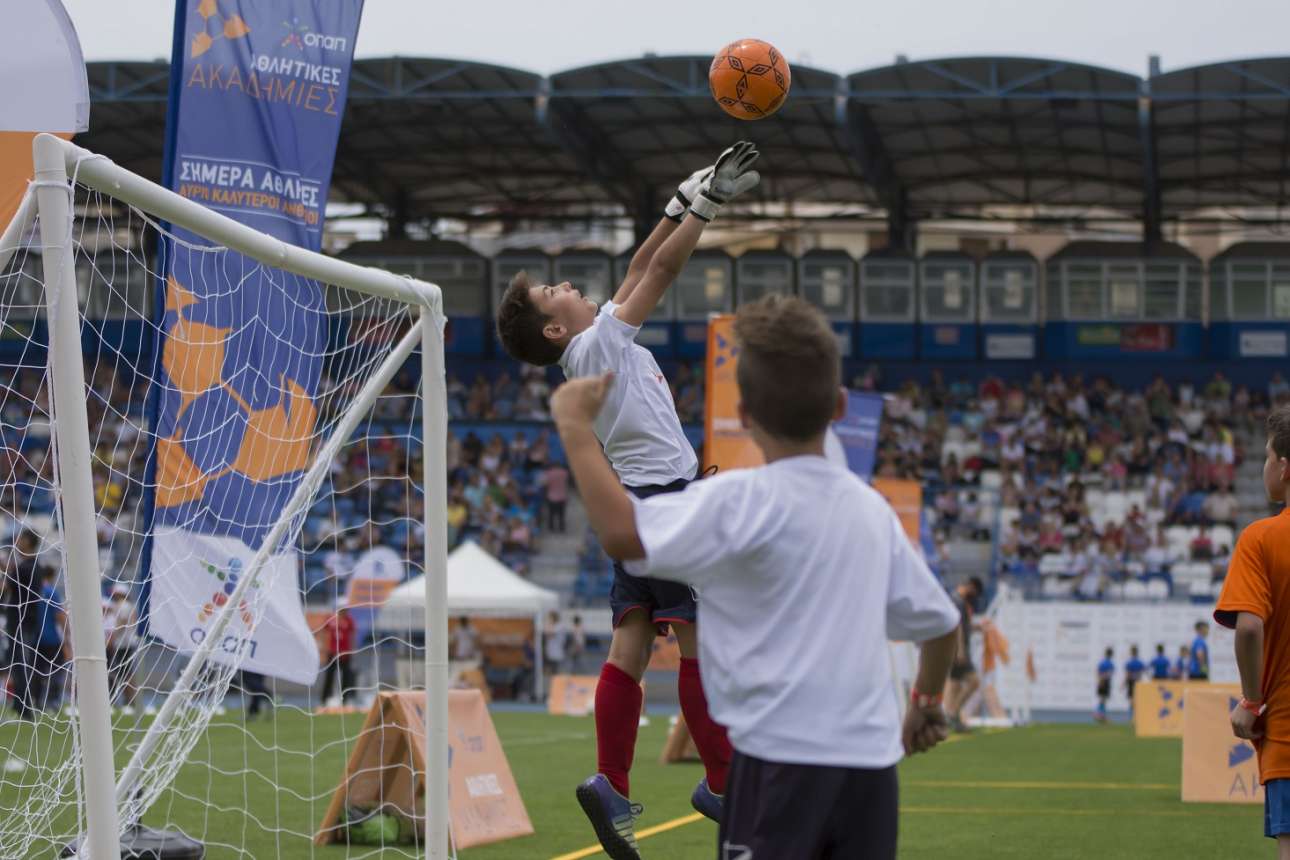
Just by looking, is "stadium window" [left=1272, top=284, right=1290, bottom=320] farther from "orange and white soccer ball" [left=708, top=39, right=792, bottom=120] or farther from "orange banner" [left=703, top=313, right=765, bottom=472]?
"orange and white soccer ball" [left=708, top=39, right=792, bottom=120]

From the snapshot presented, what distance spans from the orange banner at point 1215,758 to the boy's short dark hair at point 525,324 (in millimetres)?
7751

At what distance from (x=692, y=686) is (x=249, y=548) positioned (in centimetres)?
302

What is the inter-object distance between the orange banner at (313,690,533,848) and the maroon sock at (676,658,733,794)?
2751 millimetres

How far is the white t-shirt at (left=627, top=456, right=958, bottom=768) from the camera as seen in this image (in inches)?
132

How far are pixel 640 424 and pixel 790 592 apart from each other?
2313mm

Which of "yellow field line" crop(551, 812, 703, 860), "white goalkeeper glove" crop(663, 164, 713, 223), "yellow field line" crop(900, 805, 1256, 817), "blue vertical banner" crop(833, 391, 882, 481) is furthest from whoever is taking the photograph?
"blue vertical banner" crop(833, 391, 882, 481)

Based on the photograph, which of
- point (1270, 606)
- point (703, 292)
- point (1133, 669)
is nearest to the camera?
point (1270, 606)

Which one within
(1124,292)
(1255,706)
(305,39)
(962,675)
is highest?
(1124,292)

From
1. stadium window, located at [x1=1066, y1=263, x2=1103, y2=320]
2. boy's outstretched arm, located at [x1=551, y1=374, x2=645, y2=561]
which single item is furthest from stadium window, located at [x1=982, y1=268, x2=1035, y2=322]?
boy's outstretched arm, located at [x1=551, y1=374, x2=645, y2=561]

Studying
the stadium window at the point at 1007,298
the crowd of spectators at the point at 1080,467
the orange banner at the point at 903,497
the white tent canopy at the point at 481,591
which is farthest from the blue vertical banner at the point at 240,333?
the stadium window at the point at 1007,298

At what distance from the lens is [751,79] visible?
638 cm

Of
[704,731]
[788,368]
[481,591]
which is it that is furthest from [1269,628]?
[481,591]

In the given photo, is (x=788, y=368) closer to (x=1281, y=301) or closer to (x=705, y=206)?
(x=705, y=206)

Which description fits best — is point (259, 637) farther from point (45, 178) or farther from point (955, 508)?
point (955, 508)
